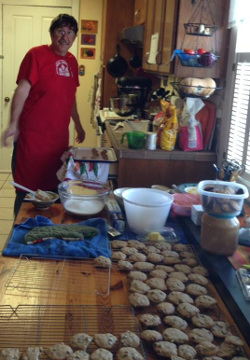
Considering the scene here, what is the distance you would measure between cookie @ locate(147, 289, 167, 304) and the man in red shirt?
1.62m

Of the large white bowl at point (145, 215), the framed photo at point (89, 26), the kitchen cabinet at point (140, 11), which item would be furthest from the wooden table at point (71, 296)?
the framed photo at point (89, 26)

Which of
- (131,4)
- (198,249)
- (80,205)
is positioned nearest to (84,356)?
(198,249)

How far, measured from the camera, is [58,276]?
1.49m

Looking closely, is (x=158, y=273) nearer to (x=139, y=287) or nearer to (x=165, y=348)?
(x=139, y=287)

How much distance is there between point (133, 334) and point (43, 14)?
4.98 m

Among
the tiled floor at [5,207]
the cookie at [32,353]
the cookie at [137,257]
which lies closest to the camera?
the cookie at [32,353]

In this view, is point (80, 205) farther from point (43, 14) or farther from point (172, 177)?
point (43, 14)

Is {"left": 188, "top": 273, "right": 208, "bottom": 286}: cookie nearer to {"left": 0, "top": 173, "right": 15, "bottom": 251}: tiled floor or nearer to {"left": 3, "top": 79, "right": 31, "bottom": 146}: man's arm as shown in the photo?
{"left": 3, "top": 79, "right": 31, "bottom": 146}: man's arm

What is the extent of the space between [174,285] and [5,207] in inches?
133

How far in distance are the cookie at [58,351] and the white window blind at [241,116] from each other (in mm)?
1426

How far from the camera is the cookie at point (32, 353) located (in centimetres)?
105

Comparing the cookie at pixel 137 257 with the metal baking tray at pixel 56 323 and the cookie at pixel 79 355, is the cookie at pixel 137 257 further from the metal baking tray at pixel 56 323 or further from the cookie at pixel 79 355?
the cookie at pixel 79 355

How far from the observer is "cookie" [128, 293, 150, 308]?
1319 mm

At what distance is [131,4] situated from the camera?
4.89 m
